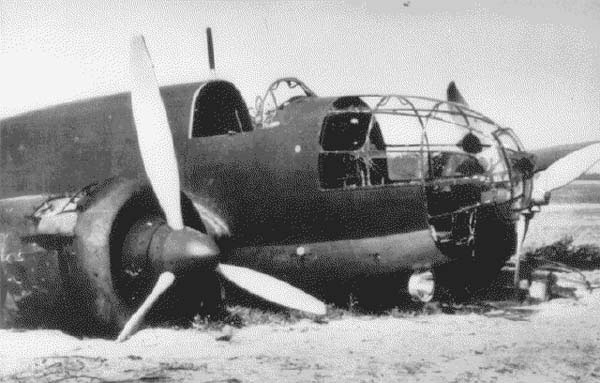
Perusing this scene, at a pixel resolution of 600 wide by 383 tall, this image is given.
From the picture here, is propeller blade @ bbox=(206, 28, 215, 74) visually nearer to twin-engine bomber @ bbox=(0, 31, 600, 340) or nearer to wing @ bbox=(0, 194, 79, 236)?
twin-engine bomber @ bbox=(0, 31, 600, 340)

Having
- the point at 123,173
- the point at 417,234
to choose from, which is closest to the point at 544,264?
the point at 417,234

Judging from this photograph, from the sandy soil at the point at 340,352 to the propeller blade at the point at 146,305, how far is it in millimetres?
143

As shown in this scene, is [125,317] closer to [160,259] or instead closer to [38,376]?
[160,259]

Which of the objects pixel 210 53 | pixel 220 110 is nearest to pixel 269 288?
pixel 220 110

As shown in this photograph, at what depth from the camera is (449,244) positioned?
26.6ft

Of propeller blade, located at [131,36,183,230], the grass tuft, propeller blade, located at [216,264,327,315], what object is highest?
propeller blade, located at [131,36,183,230]

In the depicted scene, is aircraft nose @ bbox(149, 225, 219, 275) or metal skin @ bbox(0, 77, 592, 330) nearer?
aircraft nose @ bbox(149, 225, 219, 275)

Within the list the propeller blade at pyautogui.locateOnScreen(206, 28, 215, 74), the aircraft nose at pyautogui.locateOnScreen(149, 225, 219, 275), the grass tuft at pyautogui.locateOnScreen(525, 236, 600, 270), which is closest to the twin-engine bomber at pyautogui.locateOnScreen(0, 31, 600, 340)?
the aircraft nose at pyautogui.locateOnScreen(149, 225, 219, 275)

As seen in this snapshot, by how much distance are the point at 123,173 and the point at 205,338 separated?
9.96 feet

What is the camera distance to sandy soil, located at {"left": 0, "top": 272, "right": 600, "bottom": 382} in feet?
17.9

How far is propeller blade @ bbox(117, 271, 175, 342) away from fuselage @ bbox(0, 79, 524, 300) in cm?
135

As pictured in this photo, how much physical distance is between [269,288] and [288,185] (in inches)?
51.5

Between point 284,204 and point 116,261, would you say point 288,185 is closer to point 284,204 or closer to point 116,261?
point 284,204

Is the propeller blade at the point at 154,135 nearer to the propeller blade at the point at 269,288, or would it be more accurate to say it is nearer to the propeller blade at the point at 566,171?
the propeller blade at the point at 269,288
